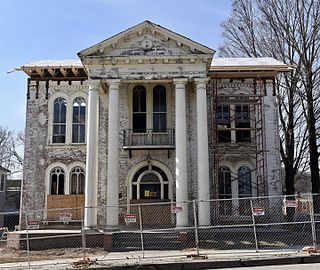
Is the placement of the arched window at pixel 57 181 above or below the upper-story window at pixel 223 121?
below

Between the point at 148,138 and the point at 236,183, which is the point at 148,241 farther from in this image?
the point at 236,183

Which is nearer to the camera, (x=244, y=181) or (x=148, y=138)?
(x=148, y=138)

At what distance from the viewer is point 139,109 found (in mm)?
21375

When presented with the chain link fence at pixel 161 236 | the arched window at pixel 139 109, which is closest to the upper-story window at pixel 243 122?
the chain link fence at pixel 161 236

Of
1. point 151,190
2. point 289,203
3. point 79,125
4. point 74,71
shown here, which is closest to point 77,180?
point 79,125

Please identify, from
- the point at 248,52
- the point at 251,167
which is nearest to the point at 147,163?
the point at 251,167

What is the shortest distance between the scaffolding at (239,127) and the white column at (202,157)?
7.13 ft

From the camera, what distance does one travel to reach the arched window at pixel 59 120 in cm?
2178

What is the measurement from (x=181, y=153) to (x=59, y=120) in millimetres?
7686

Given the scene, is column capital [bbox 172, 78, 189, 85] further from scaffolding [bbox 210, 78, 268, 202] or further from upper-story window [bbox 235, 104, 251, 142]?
upper-story window [bbox 235, 104, 251, 142]

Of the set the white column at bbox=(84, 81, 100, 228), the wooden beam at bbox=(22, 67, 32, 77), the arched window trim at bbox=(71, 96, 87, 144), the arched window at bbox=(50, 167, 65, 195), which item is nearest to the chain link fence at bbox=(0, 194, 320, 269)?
the white column at bbox=(84, 81, 100, 228)

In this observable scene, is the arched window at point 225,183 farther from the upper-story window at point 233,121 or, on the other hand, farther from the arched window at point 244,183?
the upper-story window at point 233,121

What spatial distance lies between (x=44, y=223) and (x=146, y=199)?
5.40 m

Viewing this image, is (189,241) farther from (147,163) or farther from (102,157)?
(102,157)
